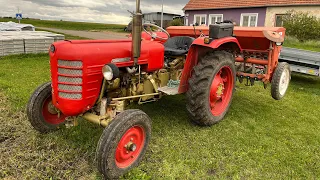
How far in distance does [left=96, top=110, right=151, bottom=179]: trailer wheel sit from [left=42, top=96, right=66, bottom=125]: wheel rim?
3.38 feet

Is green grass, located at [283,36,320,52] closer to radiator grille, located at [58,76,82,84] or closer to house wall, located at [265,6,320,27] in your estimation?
house wall, located at [265,6,320,27]

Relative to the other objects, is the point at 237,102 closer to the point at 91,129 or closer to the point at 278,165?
the point at 278,165

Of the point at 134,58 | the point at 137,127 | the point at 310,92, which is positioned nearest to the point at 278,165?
the point at 137,127

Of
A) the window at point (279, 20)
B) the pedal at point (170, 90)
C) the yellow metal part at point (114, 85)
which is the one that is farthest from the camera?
the window at point (279, 20)

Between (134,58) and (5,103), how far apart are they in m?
2.53

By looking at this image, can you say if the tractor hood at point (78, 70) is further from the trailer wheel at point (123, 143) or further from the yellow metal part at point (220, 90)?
the yellow metal part at point (220, 90)

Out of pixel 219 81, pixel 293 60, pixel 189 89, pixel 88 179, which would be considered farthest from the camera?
pixel 293 60

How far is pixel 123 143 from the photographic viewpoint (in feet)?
8.25

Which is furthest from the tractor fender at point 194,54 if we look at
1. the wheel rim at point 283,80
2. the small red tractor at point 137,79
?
the wheel rim at point 283,80

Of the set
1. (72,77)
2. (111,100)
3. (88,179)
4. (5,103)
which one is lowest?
(88,179)

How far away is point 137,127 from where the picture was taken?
104 inches

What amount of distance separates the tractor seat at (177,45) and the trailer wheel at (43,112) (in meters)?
1.60

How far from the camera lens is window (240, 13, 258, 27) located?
17.5 meters

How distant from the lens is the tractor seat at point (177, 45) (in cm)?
371
